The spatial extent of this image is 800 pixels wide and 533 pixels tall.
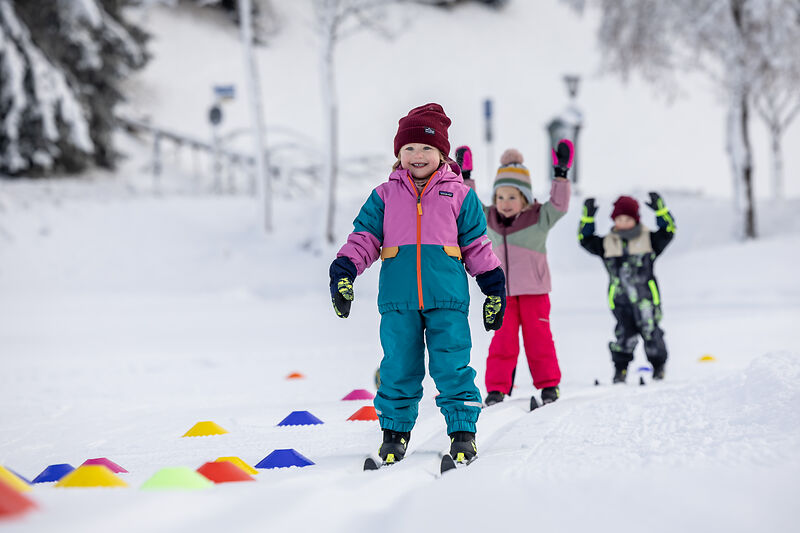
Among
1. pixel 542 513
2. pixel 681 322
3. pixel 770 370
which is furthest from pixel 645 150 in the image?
pixel 542 513

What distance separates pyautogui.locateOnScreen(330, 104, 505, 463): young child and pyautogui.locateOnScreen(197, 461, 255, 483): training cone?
64 centimetres

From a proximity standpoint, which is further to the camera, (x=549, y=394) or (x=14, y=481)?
(x=549, y=394)

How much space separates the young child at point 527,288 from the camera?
15.3 feet

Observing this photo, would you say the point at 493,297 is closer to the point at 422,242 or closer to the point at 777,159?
the point at 422,242

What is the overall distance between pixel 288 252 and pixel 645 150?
19.2 metres

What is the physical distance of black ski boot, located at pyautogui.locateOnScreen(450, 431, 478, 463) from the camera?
10.0 feet

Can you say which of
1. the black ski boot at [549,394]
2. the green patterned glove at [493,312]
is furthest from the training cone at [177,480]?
the black ski boot at [549,394]

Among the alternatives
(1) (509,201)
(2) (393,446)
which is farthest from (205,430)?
(1) (509,201)

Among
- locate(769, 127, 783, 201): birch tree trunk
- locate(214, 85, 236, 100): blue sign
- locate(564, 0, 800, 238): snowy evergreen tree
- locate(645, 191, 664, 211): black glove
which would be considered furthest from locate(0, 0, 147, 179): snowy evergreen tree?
locate(769, 127, 783, 201): birch tree trunk

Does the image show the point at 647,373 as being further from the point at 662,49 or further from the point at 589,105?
the point at 589,105

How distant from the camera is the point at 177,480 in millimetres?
2504

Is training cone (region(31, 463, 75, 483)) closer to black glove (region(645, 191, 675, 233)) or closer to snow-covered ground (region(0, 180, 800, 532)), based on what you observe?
snow-covered ground (region(0, 180, 800, 532))

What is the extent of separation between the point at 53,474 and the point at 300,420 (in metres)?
1.36

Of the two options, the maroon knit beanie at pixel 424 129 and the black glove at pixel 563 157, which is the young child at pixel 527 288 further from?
the maroon knit beanie at pixel 424 129
